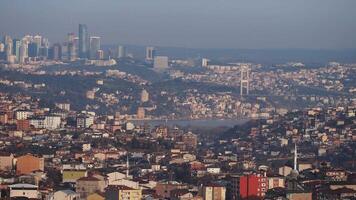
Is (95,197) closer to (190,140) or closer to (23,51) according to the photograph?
(190,140)

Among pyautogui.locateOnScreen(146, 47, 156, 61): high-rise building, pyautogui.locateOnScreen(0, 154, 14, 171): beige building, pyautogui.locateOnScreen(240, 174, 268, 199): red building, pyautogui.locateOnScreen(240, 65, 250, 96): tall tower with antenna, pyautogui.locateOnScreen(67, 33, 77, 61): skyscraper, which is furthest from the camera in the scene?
pyautogui.locateOnScreen(146, 47, 156, 61): high-rise building

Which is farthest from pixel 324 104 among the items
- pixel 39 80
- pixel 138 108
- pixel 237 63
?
pixel 237 63

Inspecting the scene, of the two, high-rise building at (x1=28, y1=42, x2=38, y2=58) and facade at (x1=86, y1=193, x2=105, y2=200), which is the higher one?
high-rise building at (x1=28, y1=42, x2=38, y2=58)

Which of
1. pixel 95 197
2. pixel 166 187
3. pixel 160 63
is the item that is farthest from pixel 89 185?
→ pixel 160 63

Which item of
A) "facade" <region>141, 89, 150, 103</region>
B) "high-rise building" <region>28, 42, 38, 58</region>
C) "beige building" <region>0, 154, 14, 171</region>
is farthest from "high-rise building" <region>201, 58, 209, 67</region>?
"beige building" <region>0, 154, 14, 171</region>

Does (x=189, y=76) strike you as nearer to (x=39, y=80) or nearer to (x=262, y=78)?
(x=262, y=78)

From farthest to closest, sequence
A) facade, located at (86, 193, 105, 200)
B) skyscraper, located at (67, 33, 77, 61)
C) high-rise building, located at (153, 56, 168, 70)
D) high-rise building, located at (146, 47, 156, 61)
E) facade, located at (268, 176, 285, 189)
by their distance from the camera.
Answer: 1. high-rise building, located at (146, 47, 156, 61)
2. skyscraper, located at (67, 33, 77, 61)
3. high-rise building, located at (153, 56, 168, 70)
4. facade, located at (268, 176, 285, 189)
5. facade, located at (86, 193, 105, 200)

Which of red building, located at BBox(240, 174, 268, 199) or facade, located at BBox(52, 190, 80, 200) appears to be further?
red building, located at BBox(240, 174, 268, 199)

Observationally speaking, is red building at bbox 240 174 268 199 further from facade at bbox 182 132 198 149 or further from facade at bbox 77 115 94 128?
facade at bbox 77 115 94 128

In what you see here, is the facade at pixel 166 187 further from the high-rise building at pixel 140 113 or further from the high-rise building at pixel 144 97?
the high-rise building at pixel 144 97
